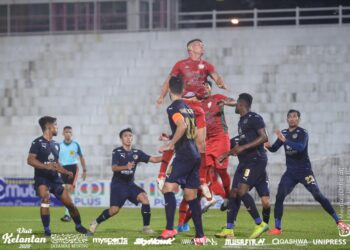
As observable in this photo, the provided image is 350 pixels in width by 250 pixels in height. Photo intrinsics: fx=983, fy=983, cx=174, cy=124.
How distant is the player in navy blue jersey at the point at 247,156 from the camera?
53.3 feet

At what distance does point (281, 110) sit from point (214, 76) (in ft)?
54.4

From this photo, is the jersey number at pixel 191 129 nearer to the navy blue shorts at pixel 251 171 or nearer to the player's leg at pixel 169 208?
the player's leg at pixel 169 208

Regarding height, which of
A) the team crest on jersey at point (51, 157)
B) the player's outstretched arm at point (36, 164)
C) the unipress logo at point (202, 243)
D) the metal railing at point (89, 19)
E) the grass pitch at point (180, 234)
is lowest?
the grass pitch at point (180, 234)

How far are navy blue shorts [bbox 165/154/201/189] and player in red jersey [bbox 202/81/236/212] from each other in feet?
9.44

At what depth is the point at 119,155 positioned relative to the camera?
61.1 ft

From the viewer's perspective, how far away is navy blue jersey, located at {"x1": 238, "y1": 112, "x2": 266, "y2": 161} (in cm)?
1641

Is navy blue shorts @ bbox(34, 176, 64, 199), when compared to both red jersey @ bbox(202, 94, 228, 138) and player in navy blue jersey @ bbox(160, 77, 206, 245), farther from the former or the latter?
red jersey @ bbox(202, 94, 228, 138)

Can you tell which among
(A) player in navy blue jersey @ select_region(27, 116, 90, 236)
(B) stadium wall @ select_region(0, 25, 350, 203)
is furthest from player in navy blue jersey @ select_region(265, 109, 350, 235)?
(B) stadium wall @ select_region(0, 25, 350, 203)

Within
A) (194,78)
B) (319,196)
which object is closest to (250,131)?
(194,78)

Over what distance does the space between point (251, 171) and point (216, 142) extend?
1.91 meters

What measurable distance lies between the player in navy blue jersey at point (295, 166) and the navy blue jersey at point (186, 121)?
3.29 m

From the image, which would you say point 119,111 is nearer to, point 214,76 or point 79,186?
point 79,186

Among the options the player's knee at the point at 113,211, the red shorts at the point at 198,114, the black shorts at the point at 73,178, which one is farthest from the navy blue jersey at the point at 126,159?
the black shorts at the point at 73,178

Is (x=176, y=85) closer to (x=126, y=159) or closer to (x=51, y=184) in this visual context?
(x=51, y=184)
